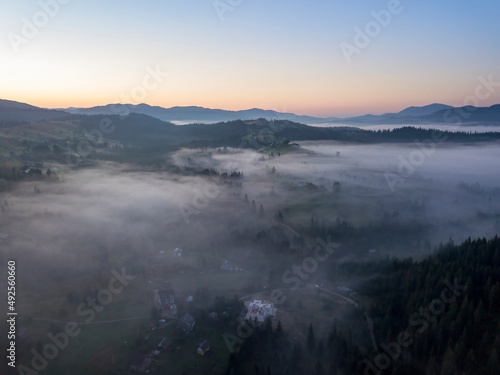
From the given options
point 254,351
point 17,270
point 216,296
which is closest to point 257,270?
point 216,296

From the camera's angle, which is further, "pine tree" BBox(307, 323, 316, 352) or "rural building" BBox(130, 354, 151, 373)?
"pine tree" BBox(307, 323, 316, 352)

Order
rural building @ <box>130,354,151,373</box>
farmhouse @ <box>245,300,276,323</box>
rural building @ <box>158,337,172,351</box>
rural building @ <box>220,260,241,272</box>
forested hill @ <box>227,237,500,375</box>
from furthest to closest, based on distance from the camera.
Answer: rural building @ <box>220,260,241,272</box> < farmhouse @ <box>245,300,276,323</box> < rural building @ <box>158,337,172,351</box> < rural building @ <box>130,354,151,373</box> < forested hill @ <box>227,237,500,375</box>

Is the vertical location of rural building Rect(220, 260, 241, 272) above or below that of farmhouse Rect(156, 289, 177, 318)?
below

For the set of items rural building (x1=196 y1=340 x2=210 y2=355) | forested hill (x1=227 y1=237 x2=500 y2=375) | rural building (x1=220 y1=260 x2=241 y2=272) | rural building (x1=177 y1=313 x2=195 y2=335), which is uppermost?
forested hill (x1=227 y1=237 x2=500 y2=375)

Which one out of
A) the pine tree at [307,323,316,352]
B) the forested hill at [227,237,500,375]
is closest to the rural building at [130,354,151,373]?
the forested hill at [227,237,500,375]

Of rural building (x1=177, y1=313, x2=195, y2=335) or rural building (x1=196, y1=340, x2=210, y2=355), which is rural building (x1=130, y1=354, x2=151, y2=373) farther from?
rural building (x1=177, y1=313, x2=195, y2=335)

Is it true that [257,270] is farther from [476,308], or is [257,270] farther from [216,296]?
[476,308]

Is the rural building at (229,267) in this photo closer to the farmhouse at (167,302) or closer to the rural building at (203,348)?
the farmhouse at (167,302)
